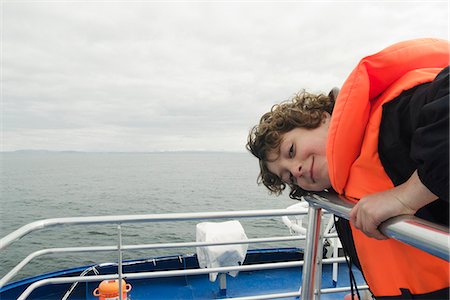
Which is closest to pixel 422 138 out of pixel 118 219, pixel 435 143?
pixel 435 143

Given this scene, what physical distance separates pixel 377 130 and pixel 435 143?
9.9 inches

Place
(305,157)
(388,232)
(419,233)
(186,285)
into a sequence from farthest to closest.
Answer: (186,285) → (305,157) → (388,232) → (419,233)

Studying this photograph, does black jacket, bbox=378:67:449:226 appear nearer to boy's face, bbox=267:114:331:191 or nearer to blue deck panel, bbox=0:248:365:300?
boy's face, bbox=267:114:331:191

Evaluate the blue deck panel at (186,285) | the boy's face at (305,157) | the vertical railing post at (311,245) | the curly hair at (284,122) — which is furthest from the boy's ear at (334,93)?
the blue deck panel at (186,285)

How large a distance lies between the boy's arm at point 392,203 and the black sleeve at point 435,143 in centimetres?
5

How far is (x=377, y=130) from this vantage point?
91cm

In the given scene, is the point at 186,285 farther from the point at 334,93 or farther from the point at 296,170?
the point at 334,93

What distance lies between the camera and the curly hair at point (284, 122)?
4.39 feet

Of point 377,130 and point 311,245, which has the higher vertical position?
point 377,130

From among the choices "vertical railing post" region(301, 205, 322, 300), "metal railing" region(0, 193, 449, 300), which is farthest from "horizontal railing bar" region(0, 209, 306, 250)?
"vertical railing post" region(301, 205, 322, 300)

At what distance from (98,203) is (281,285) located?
2157 cm

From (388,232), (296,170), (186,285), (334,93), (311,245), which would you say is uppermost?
(334,93)

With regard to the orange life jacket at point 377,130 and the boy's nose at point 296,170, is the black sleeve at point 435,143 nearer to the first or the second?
the orange life jacket at point 377,130

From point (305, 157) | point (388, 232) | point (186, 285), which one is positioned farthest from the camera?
point (186, 285)
